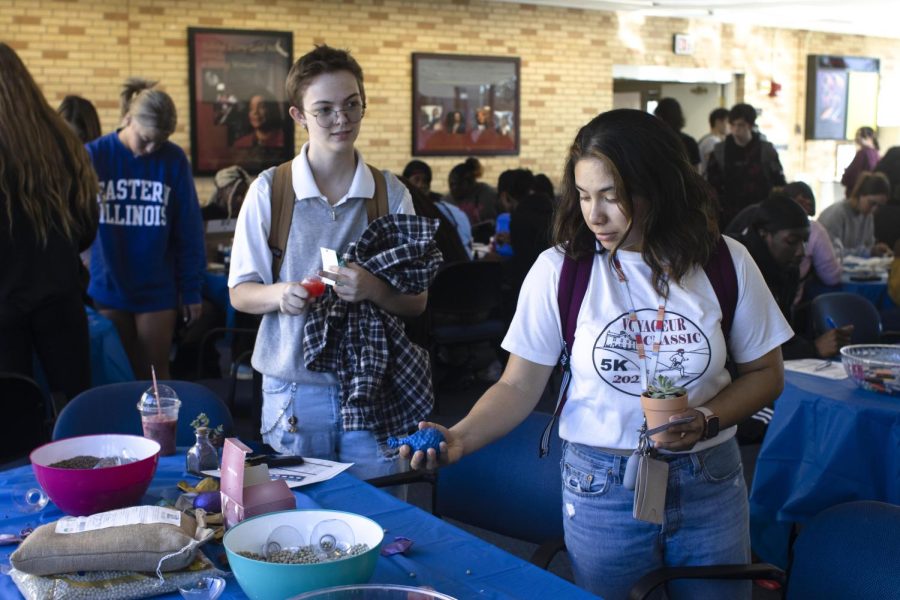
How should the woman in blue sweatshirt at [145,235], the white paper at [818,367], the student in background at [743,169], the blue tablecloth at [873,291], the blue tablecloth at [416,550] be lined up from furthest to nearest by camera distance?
the student in background at [743,169], the blue tablecloth at [873,291], the woman in blue sweatshirt at [145,235], the white paper at [818,367], the blue tablecloth at [416,550]

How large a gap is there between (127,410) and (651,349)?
149cm

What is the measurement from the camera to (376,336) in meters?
2.37

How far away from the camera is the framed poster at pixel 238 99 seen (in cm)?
931

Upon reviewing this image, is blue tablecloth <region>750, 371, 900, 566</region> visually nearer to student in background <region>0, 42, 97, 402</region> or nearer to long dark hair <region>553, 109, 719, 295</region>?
long dark hair <region>553, 109, 719, 295</region>

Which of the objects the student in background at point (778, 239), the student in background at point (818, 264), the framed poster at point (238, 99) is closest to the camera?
the student in background at point (778, 239)

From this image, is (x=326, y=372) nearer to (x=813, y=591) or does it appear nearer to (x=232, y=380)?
(x=813, y=591)

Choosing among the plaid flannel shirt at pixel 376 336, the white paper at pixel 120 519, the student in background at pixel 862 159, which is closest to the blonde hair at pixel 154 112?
the plaid flannel shirt at pixel 376 336

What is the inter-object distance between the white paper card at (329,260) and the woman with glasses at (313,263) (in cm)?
1

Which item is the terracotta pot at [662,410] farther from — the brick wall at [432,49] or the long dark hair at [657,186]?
the brick wall at [432,49]

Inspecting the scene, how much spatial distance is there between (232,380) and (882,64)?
1479cm

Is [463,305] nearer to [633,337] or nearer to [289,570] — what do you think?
[633,337]

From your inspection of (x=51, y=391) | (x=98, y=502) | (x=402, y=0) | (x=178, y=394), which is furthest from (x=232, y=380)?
(x=402, y=0)

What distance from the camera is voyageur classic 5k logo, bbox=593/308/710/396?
1.78m

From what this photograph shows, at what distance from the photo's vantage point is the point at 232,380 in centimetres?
411
